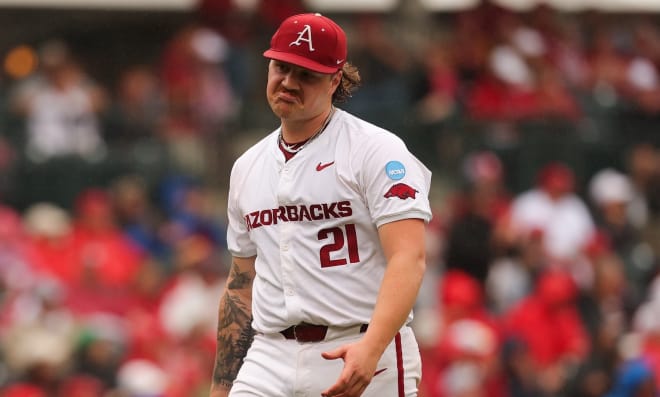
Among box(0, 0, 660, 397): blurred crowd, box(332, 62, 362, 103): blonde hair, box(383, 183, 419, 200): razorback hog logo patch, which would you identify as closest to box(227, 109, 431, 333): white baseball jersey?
box(383, 183, 419, 200): razorback hog logo patch

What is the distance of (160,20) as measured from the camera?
18391 millimetres

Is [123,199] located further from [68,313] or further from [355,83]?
[355,83]

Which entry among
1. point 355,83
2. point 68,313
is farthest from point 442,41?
point 355,83

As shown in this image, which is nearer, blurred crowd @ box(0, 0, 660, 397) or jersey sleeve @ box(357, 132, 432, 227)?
jersey sleeve @ box(357, 132, 432, 227)

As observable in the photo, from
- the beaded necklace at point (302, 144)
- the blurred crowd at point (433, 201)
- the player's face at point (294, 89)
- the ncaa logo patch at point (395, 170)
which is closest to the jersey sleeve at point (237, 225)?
the beaded necklace at point (302, 144)

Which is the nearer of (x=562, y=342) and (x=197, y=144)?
(x=562, y=342)

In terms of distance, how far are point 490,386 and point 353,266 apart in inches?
205

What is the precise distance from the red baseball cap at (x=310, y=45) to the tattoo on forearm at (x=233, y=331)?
0.87 m

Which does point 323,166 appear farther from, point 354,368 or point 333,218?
point 354,368

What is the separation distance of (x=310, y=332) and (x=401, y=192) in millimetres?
581

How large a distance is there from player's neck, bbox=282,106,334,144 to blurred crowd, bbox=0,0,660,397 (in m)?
4.68

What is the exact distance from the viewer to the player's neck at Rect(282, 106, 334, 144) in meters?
5.14

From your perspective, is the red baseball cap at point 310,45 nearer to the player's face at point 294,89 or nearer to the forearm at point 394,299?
the player's face at point 294,89

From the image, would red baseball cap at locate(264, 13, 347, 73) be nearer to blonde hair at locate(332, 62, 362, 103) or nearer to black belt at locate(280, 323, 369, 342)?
blonde hair at locate(332, 62, 362, 103)
